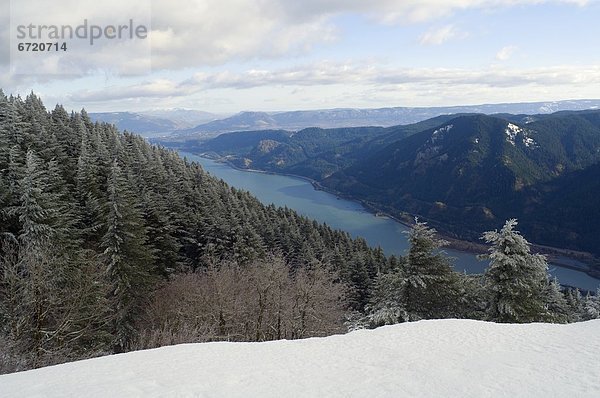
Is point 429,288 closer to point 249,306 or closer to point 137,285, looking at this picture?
point 249,306

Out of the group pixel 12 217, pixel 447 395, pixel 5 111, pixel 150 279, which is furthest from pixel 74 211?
pixel 447 395

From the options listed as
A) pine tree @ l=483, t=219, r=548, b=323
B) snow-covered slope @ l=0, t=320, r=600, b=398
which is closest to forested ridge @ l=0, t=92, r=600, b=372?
pine tree @ l=483, t=219, r=548, b=323

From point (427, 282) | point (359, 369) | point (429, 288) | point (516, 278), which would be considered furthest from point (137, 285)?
point (516, 278)

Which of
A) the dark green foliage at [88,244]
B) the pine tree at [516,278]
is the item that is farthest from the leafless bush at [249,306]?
the pine tree at [516,278]

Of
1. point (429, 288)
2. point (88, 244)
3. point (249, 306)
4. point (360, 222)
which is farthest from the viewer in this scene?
point (360, 222)

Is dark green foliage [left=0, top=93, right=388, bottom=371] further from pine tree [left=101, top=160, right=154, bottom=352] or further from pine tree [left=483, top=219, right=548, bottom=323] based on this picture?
pine tree [left=483, top=219, right=548, bottom=323]

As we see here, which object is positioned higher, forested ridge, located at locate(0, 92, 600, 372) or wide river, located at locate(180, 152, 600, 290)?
forested ridge, located at locate(0, 92, 600, 372)

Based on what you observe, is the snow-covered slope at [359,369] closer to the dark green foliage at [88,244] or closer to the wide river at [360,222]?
the dark green foliage at [88,244]
